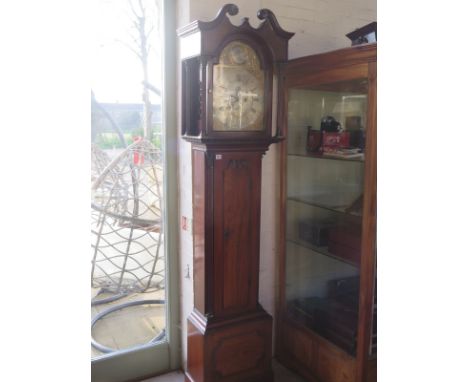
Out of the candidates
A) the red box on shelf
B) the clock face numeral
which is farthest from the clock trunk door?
the red box on shelf

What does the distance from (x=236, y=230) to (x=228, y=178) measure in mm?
289

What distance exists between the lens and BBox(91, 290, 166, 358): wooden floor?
8.74 ft

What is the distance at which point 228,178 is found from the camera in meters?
2.25

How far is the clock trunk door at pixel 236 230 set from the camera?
2.25 m

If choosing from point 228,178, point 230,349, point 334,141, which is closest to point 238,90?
point 228,178

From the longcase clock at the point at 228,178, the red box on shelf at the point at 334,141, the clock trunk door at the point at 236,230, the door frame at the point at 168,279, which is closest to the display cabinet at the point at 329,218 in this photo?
the red box on shelf at the point at 334,141

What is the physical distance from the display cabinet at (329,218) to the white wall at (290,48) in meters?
0.09

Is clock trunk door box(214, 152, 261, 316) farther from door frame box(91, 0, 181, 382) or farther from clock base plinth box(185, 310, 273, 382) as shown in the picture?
door frame box(91, 0, 181, 382)

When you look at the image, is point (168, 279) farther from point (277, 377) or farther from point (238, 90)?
point (238, 90)

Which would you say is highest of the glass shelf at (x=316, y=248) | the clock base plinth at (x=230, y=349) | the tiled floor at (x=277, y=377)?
the glass shelf at (x=316, y=248)

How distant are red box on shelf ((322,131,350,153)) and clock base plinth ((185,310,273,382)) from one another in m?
1.01

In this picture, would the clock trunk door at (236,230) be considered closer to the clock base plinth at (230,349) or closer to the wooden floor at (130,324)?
the clock base plinth at (230,349)

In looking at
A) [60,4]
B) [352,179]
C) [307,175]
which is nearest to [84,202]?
[60,4]
